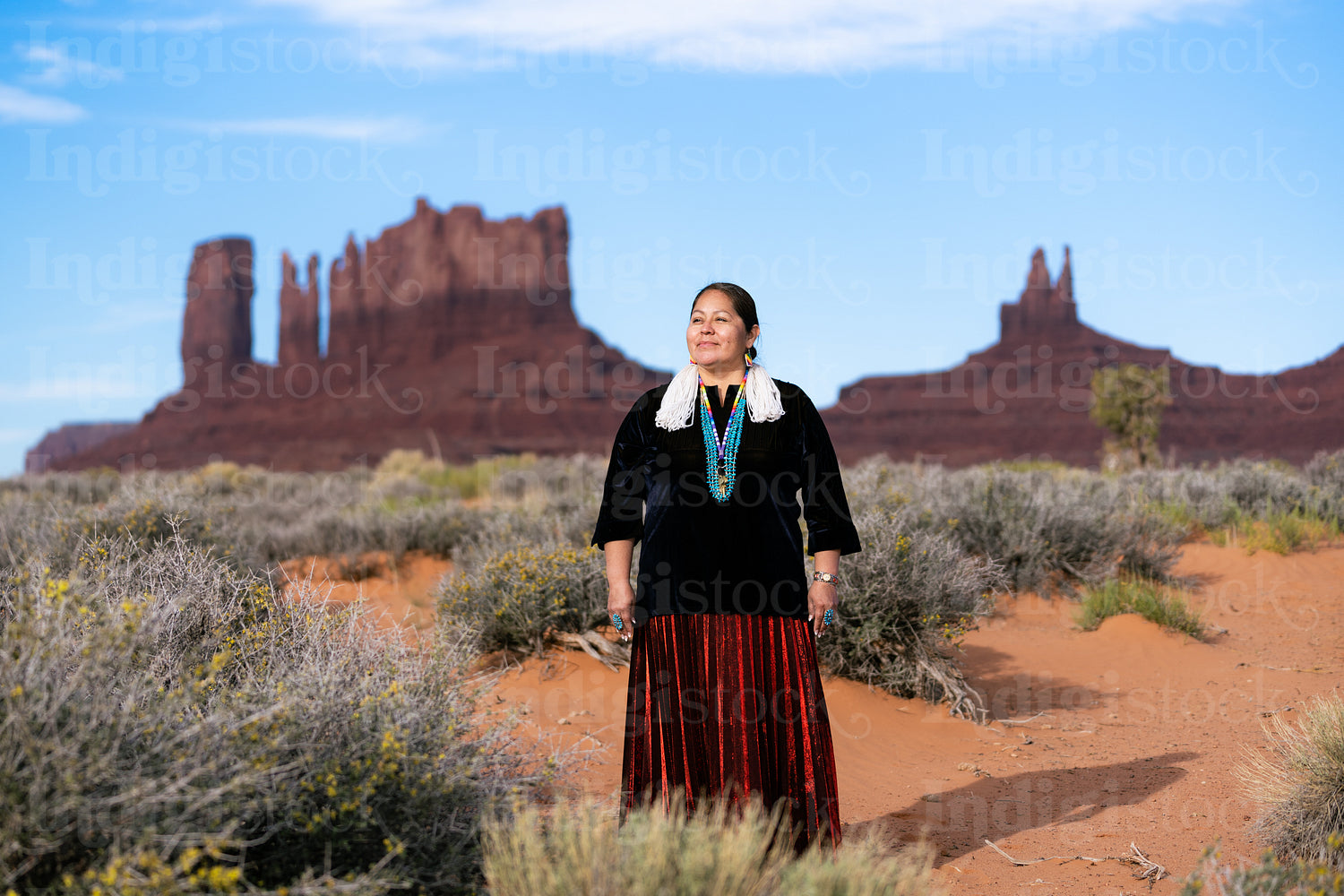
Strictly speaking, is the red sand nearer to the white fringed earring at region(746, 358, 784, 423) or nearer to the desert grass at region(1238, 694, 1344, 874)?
the desert grass at region(1238, 694, 1344, 874)

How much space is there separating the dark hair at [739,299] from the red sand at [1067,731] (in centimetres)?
170

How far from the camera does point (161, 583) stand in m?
4.21

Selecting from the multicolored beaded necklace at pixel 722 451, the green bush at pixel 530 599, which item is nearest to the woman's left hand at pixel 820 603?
the multicolored beaded necklace at pixel 722 451

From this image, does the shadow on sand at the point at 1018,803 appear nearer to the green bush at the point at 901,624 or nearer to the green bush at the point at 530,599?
the green bush at the point at 901,624

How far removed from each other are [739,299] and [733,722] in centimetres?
142

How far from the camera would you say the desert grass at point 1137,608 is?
837cm

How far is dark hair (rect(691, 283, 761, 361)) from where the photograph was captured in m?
3.53

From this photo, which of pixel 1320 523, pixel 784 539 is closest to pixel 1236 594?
pixel 1320 523

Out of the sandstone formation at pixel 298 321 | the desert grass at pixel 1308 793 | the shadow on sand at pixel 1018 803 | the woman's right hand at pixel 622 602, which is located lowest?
the shadow on sand at pixel 1018 803

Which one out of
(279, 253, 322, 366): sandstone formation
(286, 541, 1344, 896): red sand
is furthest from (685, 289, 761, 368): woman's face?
(279, 253, 322, 366): sandstone formation

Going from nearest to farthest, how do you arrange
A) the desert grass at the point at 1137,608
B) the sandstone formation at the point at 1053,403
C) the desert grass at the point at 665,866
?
the desert grass at the point at 665,866, the desert grass at the point at 1137,608, the sandstone formation at the point at 1053,403

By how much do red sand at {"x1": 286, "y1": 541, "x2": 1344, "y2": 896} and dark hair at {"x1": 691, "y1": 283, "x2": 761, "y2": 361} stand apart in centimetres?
170

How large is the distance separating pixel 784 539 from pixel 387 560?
852 cm

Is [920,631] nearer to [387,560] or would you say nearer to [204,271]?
[387,560]
